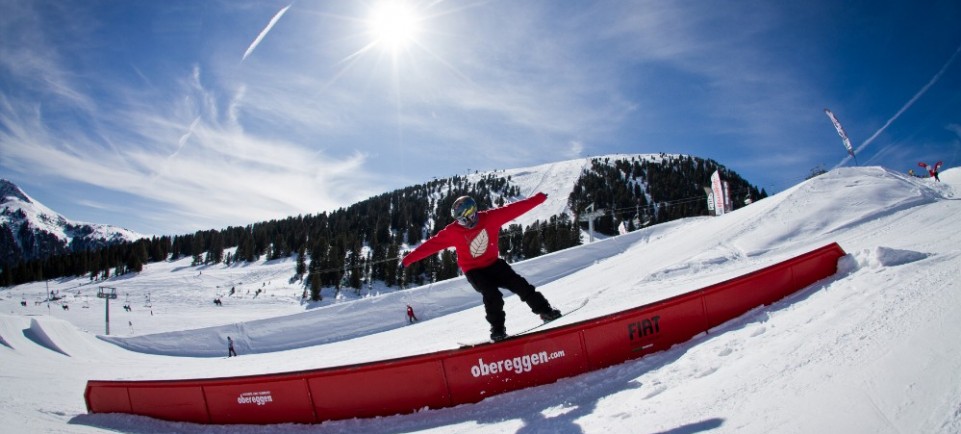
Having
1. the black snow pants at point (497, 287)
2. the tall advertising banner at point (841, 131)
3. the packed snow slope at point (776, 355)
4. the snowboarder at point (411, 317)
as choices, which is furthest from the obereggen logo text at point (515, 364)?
the tall advertising banner at point (841, 131)

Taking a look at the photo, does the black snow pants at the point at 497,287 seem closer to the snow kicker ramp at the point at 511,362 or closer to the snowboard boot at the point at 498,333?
the snowboard boot at the point at 498,333

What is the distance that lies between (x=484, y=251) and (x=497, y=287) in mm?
461

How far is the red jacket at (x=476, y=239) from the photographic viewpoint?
498cm

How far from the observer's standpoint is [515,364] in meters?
4.59

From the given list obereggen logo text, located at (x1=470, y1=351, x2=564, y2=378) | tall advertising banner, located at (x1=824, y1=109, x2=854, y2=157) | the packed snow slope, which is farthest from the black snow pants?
tall advertising banner, located at (x1=824, y1=109, x2=854, y2=157)

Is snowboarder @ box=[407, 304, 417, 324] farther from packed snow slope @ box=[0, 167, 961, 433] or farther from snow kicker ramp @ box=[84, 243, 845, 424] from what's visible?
snow kicker ramp @ box=[84, 243, 845, 424]

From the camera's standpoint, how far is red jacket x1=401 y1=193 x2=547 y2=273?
16.3ft

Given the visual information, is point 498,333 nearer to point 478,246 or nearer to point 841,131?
point 478,246

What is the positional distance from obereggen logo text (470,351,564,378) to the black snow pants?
1.41 ft

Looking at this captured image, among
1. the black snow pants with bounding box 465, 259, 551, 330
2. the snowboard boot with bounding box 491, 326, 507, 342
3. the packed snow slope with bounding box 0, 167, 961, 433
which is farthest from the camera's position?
the black snow pants with bounding box 465, 259, 551, 330

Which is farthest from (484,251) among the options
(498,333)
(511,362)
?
(511,362)

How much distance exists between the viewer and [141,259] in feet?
269

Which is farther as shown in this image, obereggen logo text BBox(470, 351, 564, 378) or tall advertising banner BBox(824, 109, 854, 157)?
tall advertising banner BBox(824, 109, 854, 157)

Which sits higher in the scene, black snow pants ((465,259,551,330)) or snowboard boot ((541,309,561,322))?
black snow pants ((465,259,551,330))
